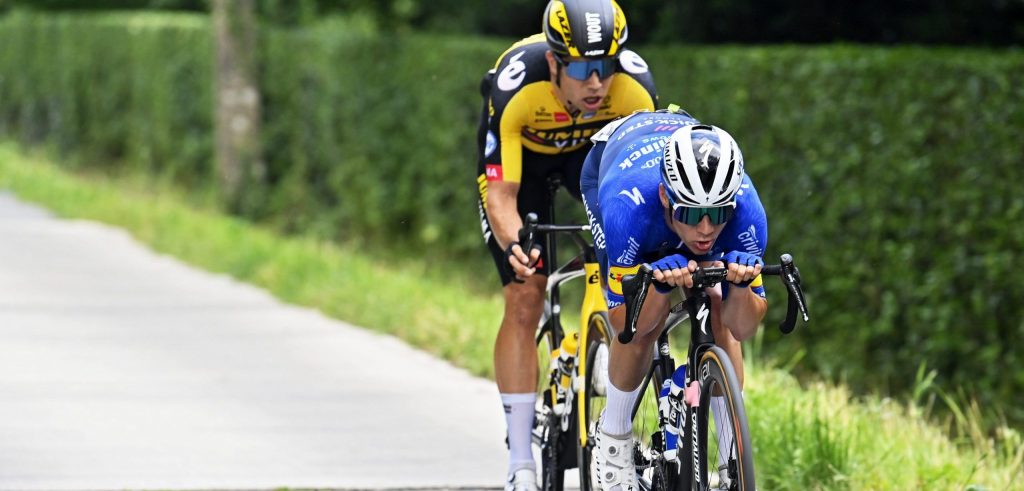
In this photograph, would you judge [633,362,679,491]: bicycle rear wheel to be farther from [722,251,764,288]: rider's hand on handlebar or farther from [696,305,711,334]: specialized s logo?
[722,251,764,288]: rider's hand on handlebar

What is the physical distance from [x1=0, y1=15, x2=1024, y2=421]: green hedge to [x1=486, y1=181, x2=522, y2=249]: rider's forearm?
400 cm

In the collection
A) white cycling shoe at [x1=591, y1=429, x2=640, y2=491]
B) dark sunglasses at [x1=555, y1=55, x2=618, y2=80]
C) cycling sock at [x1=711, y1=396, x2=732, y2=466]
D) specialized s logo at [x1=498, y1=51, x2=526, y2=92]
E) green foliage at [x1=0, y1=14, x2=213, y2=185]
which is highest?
dark sunglasses at [x1=555, y1=55, x2=618, y2=80]

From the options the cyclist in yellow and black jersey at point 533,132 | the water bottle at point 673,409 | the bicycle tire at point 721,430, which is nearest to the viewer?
the bicycle tire at point 721,430

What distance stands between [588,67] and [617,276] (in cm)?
96

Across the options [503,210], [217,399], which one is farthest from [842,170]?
[503,210]

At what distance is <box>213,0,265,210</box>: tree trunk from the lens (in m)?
18.8

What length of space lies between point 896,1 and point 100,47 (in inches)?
628

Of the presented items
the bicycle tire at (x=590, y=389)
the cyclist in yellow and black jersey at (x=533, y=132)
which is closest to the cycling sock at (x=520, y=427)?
the cyclist in yellow and black jersey at (x=533, y=132)

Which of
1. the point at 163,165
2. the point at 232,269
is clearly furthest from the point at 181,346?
the point at 163,165

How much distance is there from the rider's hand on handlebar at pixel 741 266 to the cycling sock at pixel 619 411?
2.37 feet

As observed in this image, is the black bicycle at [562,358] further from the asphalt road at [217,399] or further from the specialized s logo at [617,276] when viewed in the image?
the asphalt road at [217,399]

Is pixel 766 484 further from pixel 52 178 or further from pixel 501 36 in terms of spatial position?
pixel 52 178

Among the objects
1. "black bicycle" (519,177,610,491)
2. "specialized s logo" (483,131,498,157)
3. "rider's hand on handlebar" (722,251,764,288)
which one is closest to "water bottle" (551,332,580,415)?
"black bicycle" (519,177,610,491)

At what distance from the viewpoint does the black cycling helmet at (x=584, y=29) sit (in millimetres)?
5629
